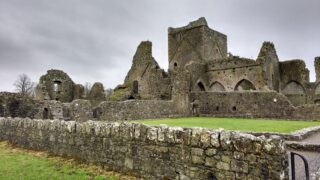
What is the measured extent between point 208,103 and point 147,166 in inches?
880

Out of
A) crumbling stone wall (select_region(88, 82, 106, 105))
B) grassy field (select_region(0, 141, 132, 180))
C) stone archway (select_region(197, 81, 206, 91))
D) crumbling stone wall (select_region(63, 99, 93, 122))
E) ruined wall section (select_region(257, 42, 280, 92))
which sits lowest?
grassy field (select_region(0, 141, 132, 180))

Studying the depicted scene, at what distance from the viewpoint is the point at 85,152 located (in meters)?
7.61

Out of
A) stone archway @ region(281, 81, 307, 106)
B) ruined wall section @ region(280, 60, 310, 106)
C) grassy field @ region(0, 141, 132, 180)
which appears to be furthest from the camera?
ruined wall section @ region(280, 60, 310, 106)

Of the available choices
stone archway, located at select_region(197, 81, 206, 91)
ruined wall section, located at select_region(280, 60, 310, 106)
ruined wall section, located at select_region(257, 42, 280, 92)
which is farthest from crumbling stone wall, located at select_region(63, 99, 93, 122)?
ruined wall section, located at select_region(280, 60, 310, 106)

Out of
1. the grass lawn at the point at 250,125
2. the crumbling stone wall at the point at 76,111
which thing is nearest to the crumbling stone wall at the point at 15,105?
the crumbling stone wall at the point at 76,111

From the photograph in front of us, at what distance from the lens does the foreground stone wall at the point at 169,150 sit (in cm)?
451

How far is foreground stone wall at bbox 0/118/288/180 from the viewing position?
4512 mm

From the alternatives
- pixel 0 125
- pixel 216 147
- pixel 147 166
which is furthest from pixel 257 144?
pixel 0 125

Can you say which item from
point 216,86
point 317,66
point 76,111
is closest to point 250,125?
point 76,111

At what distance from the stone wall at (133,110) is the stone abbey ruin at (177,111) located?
68 millimetres

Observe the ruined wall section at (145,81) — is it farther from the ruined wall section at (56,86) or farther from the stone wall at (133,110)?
the stone wall at (133,110)

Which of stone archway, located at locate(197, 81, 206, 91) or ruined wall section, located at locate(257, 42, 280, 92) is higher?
ruined wall section, located at locate(257, 42, 280, 92)

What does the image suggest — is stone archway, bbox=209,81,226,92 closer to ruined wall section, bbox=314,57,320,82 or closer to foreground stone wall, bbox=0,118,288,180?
ruined wall section, bbox=314,57,320,82

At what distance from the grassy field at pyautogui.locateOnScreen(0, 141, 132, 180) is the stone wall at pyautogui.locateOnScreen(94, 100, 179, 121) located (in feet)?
36.7
